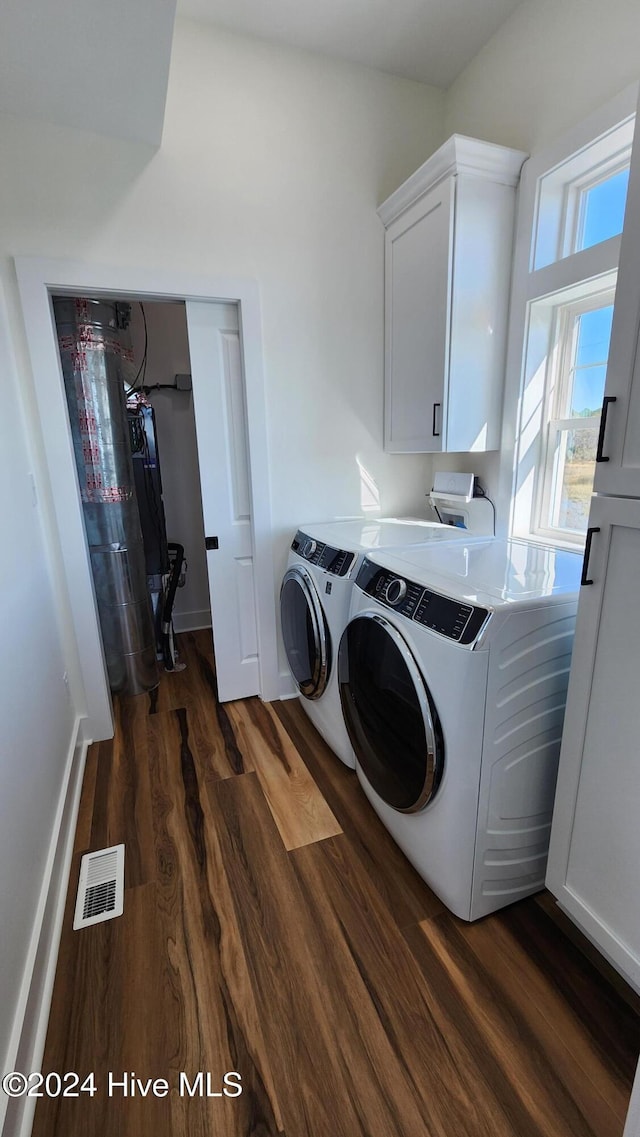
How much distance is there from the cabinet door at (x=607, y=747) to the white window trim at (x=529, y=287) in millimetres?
835

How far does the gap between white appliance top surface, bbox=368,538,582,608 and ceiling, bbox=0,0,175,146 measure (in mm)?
1621

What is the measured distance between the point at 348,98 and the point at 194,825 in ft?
10.1

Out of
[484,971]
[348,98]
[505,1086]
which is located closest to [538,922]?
[484,971]

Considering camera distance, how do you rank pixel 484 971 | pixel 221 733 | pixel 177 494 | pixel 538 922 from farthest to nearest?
1. pixel 177 494
2. pixel 221 733
3. pixel 538 922
4. pixel 484 971

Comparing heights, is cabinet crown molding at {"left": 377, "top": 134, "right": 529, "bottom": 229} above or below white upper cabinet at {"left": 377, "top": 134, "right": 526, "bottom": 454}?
above

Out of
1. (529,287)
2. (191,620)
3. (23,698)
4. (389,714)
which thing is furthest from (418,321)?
(191,620)

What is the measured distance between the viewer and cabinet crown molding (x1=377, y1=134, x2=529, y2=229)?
1654mm

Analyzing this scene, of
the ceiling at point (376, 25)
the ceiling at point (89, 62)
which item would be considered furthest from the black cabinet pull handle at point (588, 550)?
the ceiling at point (376, 25)

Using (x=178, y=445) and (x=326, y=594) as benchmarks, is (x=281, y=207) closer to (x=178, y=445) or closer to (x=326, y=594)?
(x=178, y=445)

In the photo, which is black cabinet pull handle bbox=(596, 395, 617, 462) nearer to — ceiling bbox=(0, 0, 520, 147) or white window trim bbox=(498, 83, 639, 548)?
white window trim bbox=(498, 83, 639, 548)

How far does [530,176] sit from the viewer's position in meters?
1.72

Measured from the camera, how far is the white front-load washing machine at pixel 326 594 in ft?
5.74

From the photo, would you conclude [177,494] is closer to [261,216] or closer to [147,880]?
[261,216]

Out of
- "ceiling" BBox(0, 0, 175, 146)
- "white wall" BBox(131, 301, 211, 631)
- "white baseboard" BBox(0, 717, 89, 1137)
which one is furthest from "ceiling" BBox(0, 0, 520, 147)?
"white baseboard" BBox(0, 717, 89, 1137)
